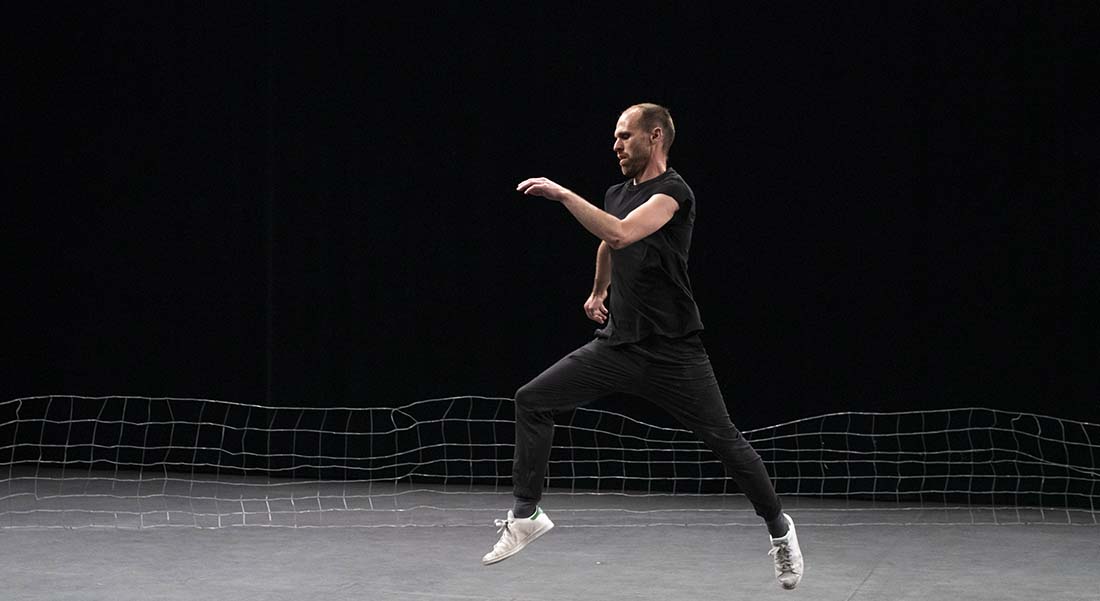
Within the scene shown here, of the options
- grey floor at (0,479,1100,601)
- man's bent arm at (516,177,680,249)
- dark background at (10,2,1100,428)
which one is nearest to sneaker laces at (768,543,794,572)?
grey floor at (0,479,1100,601)

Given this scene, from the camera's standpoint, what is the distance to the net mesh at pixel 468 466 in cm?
732

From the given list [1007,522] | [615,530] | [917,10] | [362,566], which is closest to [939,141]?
[917,10]

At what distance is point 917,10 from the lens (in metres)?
7.43

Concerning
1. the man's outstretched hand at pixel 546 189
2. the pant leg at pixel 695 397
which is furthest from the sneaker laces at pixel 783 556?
the man's outstretched hand at pixel 546 189

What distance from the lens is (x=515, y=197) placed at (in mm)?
8039

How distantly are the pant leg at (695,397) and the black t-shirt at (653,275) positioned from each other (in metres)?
0.07

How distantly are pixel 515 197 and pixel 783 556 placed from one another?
3601 mm

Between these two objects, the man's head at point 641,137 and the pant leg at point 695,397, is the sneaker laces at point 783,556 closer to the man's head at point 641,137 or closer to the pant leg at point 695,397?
the pant leg at point 695,397

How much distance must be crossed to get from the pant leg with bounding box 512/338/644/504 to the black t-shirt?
0.08 meters

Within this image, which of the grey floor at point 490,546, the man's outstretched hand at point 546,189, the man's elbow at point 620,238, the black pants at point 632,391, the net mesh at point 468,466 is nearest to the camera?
A: the man's outstretched hand at point 546,189

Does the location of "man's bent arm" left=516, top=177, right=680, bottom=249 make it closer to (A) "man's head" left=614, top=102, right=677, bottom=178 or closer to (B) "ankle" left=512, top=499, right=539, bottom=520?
(A) "man's head" left=614, top=102, right=677, bottom=178

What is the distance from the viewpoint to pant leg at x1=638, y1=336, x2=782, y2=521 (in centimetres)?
464

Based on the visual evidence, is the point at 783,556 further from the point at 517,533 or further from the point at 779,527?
the point at 517,533

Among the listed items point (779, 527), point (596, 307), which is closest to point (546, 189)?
point (596, 307)
